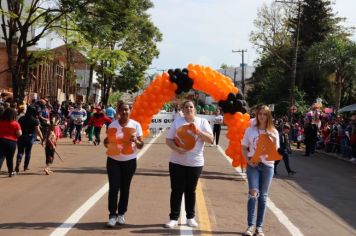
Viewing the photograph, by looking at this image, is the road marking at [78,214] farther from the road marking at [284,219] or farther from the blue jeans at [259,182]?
the road marking at [284,219]

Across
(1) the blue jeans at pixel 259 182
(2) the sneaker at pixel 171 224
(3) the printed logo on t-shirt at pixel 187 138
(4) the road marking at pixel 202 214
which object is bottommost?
(4) the road marking at pixel 202 214

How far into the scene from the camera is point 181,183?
794 cm

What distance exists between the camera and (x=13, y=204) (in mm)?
9594

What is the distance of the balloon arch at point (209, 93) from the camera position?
13.7 m

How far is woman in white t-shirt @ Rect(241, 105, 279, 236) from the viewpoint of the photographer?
299 inches

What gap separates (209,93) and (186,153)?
6289 mm

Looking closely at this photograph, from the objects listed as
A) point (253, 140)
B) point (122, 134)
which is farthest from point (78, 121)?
point (253, 140)

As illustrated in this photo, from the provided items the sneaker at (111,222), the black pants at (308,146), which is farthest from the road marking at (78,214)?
the black pants at (308,146)

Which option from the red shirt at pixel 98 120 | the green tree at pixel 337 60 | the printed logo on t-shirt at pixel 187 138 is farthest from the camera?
the green tree at pixel 337 60

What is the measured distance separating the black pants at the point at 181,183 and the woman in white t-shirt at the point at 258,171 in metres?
0.78

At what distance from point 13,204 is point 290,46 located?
53.2m

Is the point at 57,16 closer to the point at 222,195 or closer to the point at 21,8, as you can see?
the point at 21,8

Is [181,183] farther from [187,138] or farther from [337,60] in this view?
[337,60]

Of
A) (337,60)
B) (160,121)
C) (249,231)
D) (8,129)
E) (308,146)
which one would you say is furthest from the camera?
(337,60)
